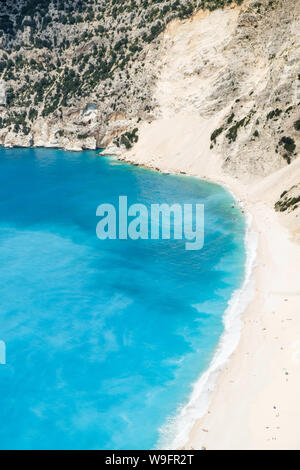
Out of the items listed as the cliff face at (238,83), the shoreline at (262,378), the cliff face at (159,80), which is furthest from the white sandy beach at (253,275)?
the cliff face at (159,80)

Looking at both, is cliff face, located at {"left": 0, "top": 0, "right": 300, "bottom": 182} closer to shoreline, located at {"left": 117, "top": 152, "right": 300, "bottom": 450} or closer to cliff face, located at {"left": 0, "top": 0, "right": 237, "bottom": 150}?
cliff face, located at {"left": 0, "top": 0, "right": 237, "bottom": 150}

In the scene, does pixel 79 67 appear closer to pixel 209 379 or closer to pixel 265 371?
pixel 209 379

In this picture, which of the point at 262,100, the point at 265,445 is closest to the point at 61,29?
the point at 262,100

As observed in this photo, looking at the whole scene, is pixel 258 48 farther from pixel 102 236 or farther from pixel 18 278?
pixel 18 278

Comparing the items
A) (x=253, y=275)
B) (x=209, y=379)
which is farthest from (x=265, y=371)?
(x=253, y=275)

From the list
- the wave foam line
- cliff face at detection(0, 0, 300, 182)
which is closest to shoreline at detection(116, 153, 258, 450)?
the wave foam line
